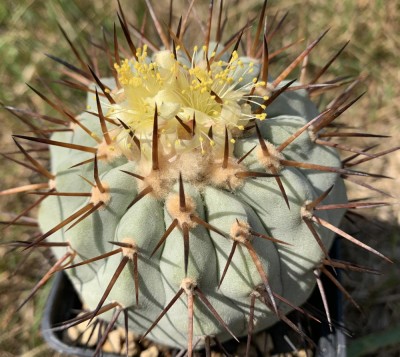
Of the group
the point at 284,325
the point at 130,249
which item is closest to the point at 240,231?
the point at 130,249

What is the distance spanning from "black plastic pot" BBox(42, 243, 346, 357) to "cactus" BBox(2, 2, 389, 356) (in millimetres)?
268

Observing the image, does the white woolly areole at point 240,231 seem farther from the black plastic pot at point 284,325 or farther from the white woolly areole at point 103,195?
the black plastic pot at point 284,325

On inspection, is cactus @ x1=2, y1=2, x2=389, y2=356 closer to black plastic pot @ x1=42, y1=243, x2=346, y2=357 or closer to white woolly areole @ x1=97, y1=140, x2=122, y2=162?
white woolly areole @ x1=97, y1=140, x2=122, y2=162

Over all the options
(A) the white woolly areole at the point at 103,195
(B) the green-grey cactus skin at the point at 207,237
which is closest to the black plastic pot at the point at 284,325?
(B) the green-grey cactus skin at the point at 207,237

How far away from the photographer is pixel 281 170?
3.19ft

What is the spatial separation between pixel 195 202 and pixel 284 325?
587 millimetres

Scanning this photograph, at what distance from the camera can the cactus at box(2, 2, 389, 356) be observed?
92 cm

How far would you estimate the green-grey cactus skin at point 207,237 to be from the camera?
93 centimetres

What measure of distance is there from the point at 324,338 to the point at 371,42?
1333 millimetres

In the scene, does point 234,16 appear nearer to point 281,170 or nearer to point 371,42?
point 371,42

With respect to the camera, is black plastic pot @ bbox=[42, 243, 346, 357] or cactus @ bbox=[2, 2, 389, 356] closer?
cactus @ bbox=[2, 2, 389, 356]

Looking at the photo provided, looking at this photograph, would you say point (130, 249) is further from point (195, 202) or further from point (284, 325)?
point (284, 325)

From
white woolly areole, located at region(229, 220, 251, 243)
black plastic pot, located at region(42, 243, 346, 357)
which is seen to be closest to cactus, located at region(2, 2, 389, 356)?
white woolly areole, located at region(229, 220, 251, 243)

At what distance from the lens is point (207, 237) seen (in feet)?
3.07
